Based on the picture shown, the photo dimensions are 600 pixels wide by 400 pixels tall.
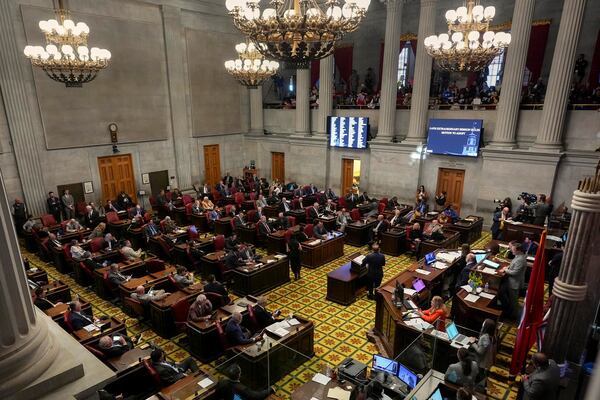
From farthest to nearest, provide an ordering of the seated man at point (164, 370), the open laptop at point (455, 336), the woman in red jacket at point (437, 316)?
the woman in red jacket at point (437, 316)
the open laptop at point (455, 336)
the seated man at point (164, 370)

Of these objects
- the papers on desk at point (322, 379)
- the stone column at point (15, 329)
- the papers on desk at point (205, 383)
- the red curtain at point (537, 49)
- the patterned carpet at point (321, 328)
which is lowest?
the patterned carpet at point (321, 328)

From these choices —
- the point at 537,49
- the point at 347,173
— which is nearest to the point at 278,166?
the point at 347,173

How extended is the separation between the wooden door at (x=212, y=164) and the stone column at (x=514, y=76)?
12.2 meters

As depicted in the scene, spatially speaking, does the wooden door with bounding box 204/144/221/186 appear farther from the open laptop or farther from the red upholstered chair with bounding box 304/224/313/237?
the open laptop

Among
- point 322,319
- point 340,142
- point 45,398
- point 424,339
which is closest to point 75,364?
point 45,398

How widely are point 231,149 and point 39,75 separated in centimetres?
884

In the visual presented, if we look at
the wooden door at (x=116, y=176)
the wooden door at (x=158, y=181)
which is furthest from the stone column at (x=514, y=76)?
the wooden door at (x=116, y=176)

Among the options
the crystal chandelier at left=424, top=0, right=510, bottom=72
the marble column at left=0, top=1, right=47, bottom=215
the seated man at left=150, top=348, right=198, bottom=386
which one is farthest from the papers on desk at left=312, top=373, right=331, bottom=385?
the marble column at left=0, top=1, right=47, bottom=215

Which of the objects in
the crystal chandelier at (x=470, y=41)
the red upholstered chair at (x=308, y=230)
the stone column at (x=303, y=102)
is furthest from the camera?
the stone column at (x=303, y=102)

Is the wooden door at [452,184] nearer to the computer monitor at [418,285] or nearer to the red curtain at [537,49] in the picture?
the red curtain at [537,49]

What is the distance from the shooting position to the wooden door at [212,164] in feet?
62.7

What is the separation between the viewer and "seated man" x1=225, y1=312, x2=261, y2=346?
250 inches

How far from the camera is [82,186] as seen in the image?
14.8m

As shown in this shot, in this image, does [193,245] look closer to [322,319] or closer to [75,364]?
[322,319]
